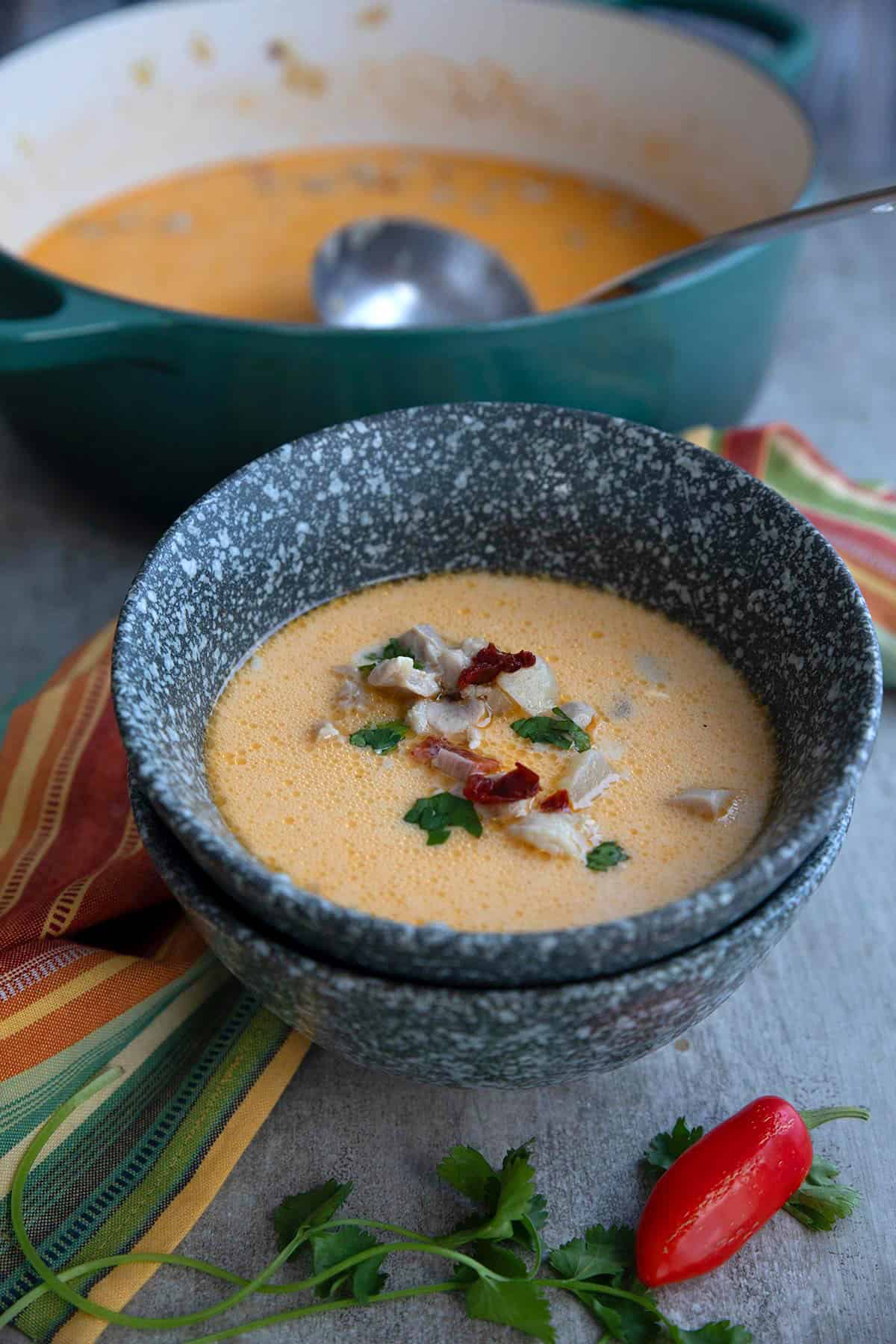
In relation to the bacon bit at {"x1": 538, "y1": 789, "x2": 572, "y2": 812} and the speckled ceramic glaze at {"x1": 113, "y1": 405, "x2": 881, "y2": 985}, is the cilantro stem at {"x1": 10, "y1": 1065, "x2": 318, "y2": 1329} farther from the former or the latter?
the bacon bit at {"x1": 538, "y1": 789, "x2": 572, "y2": 812}

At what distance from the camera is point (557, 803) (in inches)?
57.5

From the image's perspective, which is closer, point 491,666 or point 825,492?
point 491,666

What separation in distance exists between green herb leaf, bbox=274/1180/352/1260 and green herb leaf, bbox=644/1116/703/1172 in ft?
1.07

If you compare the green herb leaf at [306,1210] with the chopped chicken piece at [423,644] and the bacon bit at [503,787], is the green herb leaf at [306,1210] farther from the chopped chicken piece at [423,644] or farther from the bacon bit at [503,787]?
the chopped chicken piece at [423,644]

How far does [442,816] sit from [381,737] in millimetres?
143

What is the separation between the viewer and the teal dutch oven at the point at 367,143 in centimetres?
210

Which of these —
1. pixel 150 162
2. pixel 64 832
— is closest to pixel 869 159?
pixel 150 162

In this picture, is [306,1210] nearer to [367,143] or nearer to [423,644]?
[423,644]

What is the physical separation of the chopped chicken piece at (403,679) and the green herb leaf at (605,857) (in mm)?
291

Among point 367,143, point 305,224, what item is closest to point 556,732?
point 305,224

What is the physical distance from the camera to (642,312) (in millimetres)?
2154

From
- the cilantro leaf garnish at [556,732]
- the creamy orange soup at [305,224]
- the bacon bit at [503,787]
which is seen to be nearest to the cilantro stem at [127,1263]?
the bacon bit at [503,787]

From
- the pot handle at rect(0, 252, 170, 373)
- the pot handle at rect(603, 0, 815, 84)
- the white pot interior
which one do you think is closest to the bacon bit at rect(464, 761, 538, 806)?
the pot handle at rect(0, 252, 170, 373)

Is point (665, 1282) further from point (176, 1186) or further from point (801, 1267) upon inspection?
point (176, 1186)
